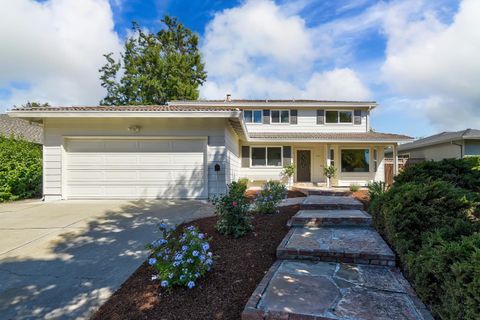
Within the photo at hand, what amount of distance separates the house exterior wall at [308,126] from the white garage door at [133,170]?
7.18 meters

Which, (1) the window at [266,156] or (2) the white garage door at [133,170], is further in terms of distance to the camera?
(1) the window at [266,156]

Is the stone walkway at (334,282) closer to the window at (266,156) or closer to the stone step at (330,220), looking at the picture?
the stone step at (330,220)

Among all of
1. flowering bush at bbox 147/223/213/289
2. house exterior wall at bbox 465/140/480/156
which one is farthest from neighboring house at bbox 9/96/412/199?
house exterior wall at bbox 465/140/480/156

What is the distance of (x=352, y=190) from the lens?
11367 millimetres

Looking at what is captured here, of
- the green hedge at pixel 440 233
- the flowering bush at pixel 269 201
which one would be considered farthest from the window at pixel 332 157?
the green hedge at pixel 440 233

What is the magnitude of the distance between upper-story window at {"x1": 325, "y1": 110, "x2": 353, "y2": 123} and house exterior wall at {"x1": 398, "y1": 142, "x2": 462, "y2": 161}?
6029mm

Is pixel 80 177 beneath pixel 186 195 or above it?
above

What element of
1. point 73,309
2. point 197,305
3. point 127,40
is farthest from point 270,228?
point 127,40

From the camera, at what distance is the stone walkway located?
218cm

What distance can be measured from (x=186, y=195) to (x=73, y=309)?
567 centimetres

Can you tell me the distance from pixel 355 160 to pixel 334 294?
1254 centimetres

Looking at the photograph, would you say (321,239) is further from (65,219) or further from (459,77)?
(459,77)

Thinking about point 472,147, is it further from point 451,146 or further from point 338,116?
point 338,116

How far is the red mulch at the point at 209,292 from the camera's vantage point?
2.37 meters
